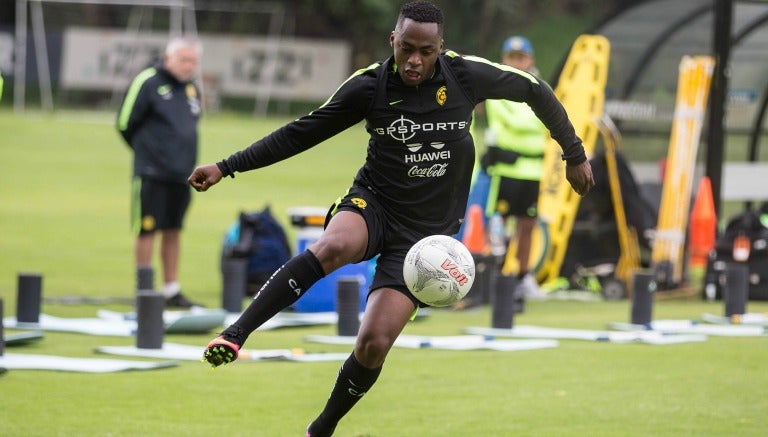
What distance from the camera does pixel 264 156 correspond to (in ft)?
24.6

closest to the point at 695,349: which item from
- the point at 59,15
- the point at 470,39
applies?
the point at 59,15

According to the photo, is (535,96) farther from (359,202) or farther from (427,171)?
(359,202)

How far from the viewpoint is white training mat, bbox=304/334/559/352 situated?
451 inches

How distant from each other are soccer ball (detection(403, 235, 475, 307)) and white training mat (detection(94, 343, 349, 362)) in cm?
348

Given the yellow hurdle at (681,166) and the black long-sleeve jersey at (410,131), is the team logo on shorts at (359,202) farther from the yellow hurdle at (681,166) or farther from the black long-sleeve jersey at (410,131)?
the yellow hurdle at (681,166)

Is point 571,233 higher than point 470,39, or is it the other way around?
point 470,39

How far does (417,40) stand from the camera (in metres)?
7.30

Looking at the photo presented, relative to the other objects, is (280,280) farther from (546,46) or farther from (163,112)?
(546,46)

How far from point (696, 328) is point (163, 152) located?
16.8 ft

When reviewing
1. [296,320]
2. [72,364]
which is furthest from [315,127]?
[296,320]

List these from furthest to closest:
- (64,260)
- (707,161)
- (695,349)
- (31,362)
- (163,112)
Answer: (64,260), (707,161), (163,112), (695,349), (31,362)

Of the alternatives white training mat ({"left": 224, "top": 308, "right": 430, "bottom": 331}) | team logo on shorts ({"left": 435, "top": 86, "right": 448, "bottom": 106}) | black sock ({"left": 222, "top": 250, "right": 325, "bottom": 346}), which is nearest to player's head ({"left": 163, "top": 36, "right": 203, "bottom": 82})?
white training mat ({"left": 224, "top": 308, "right": 430, "bottom": 331})

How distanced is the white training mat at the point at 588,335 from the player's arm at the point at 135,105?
3.79 metres

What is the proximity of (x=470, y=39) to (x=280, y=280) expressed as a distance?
4204 centimetres
